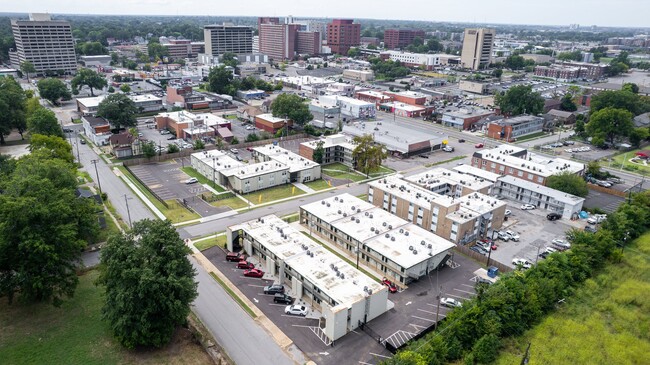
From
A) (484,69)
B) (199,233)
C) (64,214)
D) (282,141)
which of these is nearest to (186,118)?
(282,141)

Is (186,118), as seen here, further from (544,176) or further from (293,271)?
(544,176)

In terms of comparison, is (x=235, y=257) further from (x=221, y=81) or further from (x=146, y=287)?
(x=221, y=81)

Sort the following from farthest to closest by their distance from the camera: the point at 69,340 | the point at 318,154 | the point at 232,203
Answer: the point at 318,154
the point at 232,203
the point at 69,340

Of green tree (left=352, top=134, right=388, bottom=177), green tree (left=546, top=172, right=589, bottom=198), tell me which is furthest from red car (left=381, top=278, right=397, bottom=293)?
green tree (left=546, top=172, right=589, bottom=198)

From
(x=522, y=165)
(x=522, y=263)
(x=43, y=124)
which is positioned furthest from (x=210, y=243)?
(x=522, y=165)

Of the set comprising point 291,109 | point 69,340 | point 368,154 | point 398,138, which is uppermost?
point 291,109
